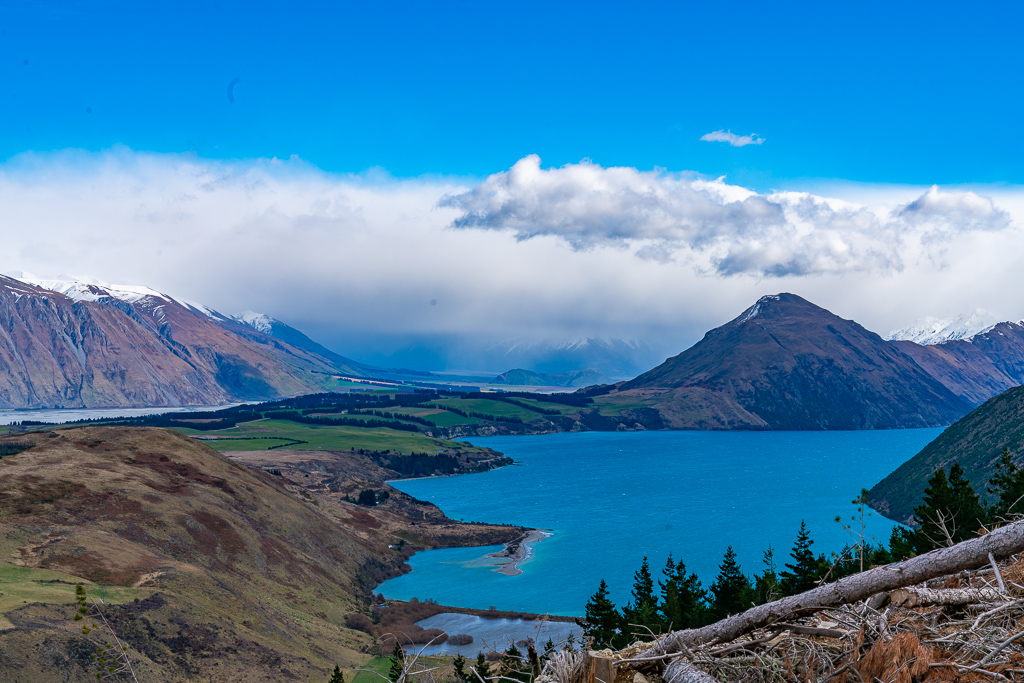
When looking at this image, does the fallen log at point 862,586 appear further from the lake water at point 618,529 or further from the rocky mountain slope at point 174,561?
the lake water at point 618,529

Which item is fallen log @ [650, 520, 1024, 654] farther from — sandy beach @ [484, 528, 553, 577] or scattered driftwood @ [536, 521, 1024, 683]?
sandy beach @ [484, 528, 553, 577]

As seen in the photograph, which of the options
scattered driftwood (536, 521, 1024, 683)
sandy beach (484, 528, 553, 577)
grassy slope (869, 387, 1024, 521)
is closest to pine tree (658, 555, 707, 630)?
scattered driftwood (536, 521, 1024, 683)

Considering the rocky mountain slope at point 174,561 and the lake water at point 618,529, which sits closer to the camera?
the rocky mountain slope at point 174,561

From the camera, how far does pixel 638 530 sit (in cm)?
13638

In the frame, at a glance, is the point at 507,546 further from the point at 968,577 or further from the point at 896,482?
the point at 968,577

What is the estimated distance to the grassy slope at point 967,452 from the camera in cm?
13088

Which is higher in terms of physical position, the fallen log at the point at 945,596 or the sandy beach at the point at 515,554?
the fallen log at the point at 945,596

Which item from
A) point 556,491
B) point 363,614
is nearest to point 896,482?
point 556,491

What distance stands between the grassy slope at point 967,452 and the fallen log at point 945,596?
14228cm

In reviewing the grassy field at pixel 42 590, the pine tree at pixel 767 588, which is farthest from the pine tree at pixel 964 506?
the grassy field at pixel 42 590

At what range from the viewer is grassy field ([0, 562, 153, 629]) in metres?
47.2

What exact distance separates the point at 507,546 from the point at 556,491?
205ft

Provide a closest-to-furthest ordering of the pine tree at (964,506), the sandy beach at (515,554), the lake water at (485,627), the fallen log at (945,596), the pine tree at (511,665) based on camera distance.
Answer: the fallen log at (945,596) < the pine tree at (511,665) < the pine tree at (964,506) < the lake water at (485,627) < the sandy beach at (515,554)

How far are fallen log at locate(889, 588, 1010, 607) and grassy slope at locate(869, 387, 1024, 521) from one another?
467ft
